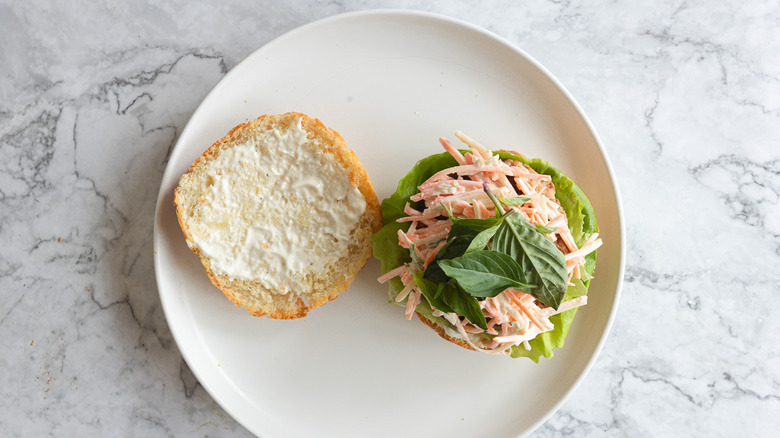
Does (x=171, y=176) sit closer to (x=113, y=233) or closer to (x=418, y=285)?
(x=113, y=233)

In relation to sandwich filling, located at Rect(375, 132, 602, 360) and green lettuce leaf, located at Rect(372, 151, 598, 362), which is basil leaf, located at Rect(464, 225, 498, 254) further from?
green lettuce leaf, located at Rect(372, 151, 598, 362)

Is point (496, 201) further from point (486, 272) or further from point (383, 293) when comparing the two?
point (383, 293)

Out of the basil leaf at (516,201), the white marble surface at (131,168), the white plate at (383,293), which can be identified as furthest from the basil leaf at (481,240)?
the white marble surface at (131,168)

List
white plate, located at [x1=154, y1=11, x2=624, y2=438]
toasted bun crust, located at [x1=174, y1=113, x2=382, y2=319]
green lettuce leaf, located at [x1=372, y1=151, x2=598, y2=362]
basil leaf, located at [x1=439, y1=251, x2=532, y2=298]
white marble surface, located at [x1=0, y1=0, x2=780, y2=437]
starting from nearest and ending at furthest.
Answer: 1. basil leaf, located at [x1=439, y1=251, x2=532, y2=298]
2. green lettuce leaf, located at [x1=372, y1=151, x2=598, y2=362]
3. toasted bun crust, located at [x1=174, y1=113, x2=382, y2=319]
4. white plate, located at [x1=154, y1=11, x2=624, y2=438]
5. white marble surface, located at [x1=0, y1=0, x2=780, y2=437]

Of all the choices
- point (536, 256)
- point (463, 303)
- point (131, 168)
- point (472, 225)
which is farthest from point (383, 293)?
point (131, 168)

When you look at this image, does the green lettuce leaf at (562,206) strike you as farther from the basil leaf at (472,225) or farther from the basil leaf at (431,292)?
the basil leaf at (472,225)

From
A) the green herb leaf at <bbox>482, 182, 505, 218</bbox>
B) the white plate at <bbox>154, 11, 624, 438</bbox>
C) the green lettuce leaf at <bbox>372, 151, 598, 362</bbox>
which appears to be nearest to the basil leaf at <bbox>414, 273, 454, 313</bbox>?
the green lettuce leaf at <bbox>372, 151, 598, 362</bbox>
